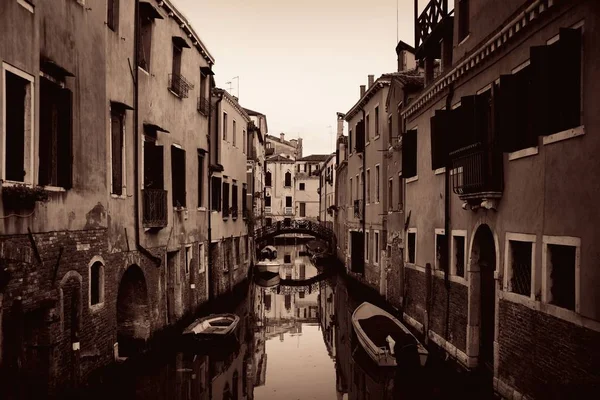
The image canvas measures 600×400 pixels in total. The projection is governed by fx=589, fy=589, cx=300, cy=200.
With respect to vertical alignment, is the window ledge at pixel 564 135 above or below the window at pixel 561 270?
above

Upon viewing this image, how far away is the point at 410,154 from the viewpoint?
16.8 metres

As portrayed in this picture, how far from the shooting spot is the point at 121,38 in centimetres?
1256

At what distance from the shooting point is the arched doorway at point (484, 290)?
11.6m

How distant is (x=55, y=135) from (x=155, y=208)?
5049 millimetres

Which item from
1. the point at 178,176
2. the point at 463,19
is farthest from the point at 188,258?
the point at 463,19

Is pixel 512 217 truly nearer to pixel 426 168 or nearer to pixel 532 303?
pixel 532 303

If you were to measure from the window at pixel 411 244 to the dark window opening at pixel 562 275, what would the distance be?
26.8 ft

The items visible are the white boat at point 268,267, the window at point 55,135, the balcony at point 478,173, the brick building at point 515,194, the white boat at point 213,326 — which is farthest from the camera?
the white boat at point 268,267

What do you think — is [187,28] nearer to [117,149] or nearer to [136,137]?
[136,137]

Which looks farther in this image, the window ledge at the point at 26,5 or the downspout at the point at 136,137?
the downspout at the point at 136,137

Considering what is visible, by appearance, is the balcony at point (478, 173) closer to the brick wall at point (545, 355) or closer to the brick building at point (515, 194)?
the brick building at point (515, 194)

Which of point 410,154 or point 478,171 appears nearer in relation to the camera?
point 478,171

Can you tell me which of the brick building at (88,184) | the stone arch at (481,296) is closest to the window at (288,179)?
the brick building at (88,184)

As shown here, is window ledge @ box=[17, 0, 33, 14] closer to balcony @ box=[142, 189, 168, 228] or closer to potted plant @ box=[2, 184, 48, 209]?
potted plant @ box=[2, 184, 48, 209]
